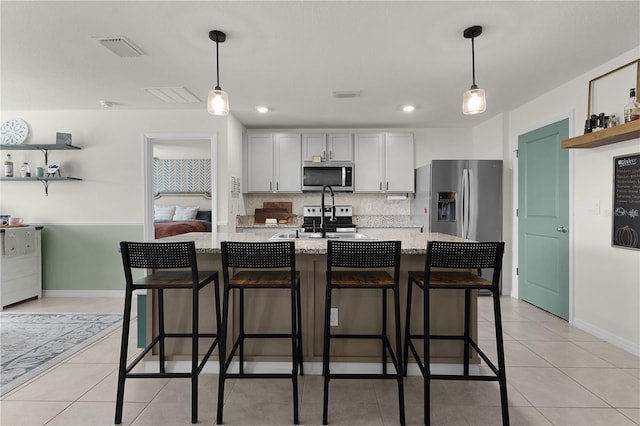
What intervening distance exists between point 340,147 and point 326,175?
474 mm

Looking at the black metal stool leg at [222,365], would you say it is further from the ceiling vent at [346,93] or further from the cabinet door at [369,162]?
the cabinet door at [369,162]

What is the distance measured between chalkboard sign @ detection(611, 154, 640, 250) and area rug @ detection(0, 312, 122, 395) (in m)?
4.43

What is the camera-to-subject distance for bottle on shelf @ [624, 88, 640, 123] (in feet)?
8.19

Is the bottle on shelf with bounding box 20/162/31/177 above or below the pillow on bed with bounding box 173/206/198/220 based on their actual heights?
above

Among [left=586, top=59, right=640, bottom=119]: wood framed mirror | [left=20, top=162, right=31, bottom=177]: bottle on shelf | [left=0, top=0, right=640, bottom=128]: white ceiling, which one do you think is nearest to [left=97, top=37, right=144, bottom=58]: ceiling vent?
[left=0, top=0, right=640, bottom=128]: white ceiling

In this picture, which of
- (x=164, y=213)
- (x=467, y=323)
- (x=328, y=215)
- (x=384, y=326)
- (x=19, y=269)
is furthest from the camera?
(x=164, y=213)

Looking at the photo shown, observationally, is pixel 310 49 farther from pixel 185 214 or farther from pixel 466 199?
pixel 185 214

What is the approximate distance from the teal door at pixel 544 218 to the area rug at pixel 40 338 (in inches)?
171

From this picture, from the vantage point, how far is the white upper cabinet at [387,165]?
509 centimetres

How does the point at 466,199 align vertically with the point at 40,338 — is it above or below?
above

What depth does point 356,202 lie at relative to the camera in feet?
17.7

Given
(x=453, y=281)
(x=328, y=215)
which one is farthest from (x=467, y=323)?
(x=328, y=215)

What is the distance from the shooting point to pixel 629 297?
2.74 m

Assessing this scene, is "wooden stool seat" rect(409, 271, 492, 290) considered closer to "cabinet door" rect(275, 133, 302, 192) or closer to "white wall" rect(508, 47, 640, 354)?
"white wall" rect(508, 47, 640, 354)
